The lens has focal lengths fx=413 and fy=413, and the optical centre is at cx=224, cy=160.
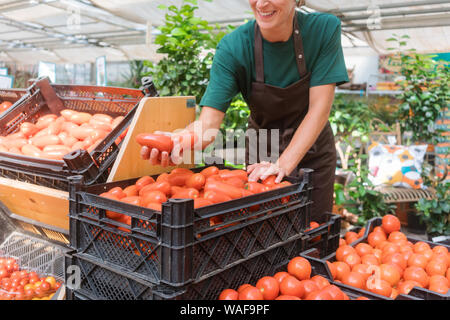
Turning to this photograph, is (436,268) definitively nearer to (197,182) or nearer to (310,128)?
(310,128)

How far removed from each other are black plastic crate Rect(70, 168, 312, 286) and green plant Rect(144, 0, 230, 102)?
1810mm

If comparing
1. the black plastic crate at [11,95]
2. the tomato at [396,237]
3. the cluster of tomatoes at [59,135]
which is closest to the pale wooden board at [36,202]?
the cluster of tomatoes at [59,135]

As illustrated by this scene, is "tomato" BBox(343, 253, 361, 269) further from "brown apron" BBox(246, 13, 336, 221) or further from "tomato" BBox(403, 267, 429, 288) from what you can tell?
"brown apron" BBox(246, 13, 336, 221)

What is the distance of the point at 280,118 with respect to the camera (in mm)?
2100

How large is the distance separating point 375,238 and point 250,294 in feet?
3.18

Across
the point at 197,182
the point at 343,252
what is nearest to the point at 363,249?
the point at 343,252

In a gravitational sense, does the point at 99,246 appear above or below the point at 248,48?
below

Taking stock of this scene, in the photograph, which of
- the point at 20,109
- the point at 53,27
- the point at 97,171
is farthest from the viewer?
the point at 53,27

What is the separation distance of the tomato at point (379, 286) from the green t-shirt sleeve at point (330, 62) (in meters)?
0.86

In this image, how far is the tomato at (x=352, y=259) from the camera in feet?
5.34

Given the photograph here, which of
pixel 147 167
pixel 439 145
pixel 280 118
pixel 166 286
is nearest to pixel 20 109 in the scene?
pixel 147 167

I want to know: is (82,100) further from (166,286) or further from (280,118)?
(166,286)

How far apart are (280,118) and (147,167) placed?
0.71 m

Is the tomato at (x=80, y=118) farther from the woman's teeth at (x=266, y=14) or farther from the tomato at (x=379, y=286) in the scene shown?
the tomato at (x=379, y=286)
